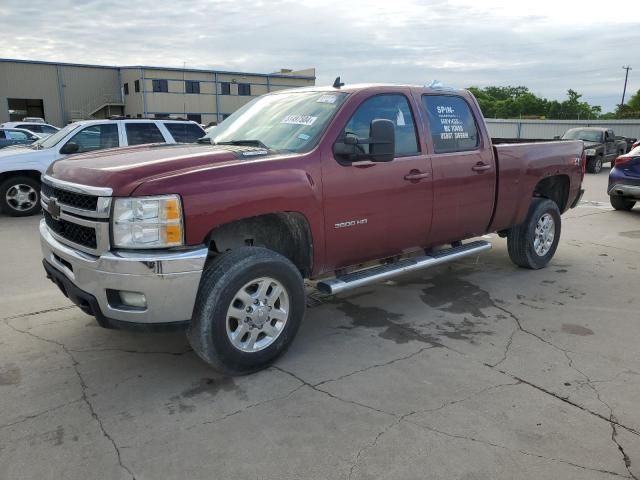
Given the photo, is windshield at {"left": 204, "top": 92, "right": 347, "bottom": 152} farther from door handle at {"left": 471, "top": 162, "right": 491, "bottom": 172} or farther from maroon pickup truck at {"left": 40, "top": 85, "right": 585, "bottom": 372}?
door handle at {"left": 471, "top": 162, "right": 491, "bottom": 172}

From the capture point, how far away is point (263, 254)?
3697 millimetres

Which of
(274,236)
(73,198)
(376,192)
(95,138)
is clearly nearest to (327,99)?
(376,192)

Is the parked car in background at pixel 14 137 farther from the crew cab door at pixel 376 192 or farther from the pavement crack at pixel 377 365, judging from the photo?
the pavement crack at pixel 377 365

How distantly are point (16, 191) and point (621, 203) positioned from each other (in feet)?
38.6

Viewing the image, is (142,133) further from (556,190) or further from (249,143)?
(556,190)

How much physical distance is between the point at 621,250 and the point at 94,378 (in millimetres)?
7185

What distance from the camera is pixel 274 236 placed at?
14.0 feet

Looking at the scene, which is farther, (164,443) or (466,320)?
(466,320)

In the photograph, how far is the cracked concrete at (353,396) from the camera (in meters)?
2.84

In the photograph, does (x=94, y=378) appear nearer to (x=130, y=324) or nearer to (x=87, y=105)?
(x=130, y=324)

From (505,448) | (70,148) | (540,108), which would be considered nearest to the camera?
(505,448)

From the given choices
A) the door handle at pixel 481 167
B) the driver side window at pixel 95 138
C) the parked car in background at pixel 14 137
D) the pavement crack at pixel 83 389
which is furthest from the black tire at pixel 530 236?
the parked car in background at pixel 14 137

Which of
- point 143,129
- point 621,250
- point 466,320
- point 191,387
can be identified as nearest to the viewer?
point 191,387

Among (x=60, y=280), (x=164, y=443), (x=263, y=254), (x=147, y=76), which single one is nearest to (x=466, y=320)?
(x=263, y=254)
